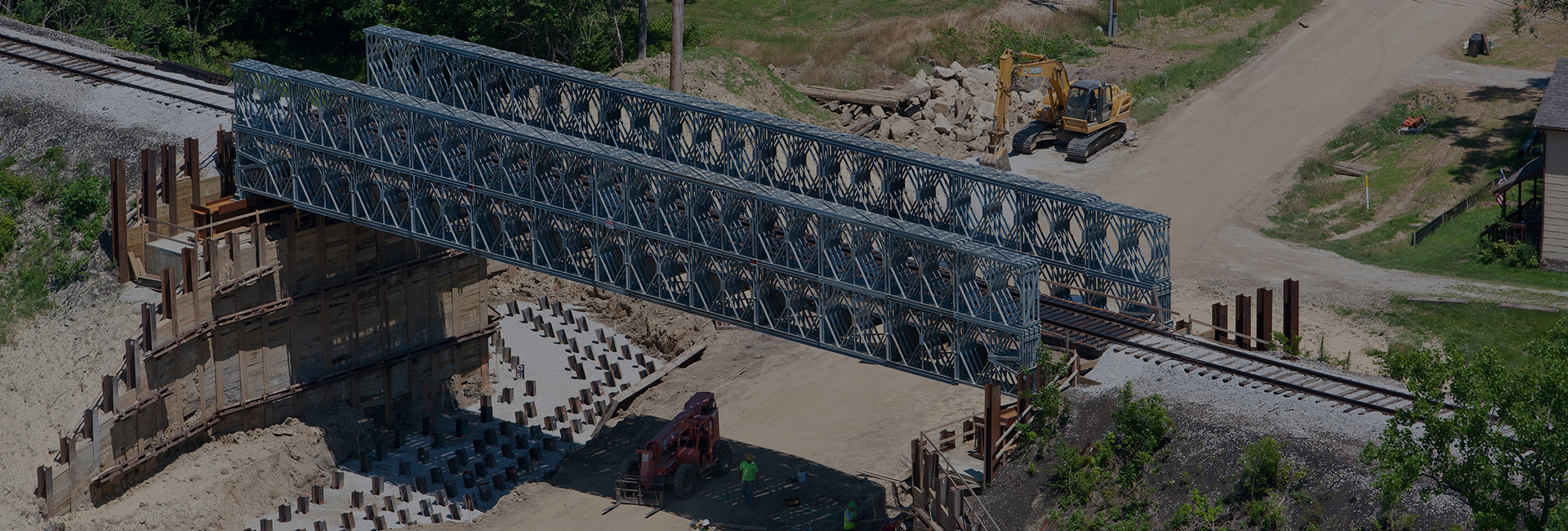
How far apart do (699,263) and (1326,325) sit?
2160 cm

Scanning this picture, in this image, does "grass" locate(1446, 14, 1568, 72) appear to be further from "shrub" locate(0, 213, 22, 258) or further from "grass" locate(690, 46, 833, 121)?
"shrub" locate(0, 213, 22, 258)

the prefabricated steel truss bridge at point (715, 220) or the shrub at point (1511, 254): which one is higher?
the prefabricated steel truss bridge at point (715, 220)

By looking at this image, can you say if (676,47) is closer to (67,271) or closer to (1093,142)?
(1093,142)

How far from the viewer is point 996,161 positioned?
6419cm

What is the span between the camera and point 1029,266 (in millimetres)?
35188

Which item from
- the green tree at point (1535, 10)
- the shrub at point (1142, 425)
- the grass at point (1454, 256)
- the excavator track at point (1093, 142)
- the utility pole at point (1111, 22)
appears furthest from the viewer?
the utility pole at point (1111, 22)

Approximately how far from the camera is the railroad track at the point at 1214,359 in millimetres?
34625

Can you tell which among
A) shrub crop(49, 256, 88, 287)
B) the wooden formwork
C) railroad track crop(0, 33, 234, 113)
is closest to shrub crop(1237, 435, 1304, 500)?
the wooden formwork

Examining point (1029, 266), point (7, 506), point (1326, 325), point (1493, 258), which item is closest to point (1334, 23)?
point (1493, 258)

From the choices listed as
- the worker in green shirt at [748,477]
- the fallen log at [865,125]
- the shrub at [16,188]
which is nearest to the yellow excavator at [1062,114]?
the fallen log at [865,125]

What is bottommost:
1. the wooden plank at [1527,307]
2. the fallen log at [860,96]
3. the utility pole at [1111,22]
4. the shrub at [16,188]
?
the wooden plank at [1527,307]

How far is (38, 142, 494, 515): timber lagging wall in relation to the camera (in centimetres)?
4394

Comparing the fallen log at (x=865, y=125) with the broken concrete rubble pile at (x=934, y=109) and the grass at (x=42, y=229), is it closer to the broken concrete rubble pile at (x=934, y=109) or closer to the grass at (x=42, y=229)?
the broken concrete rubble pile at (x=934, y=109)

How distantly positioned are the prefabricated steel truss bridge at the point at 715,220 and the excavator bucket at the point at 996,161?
72.2 feet
